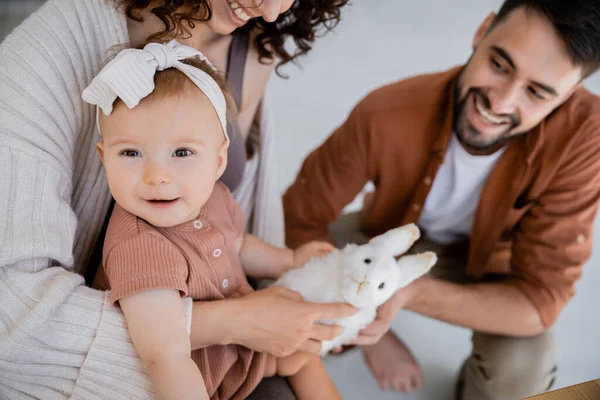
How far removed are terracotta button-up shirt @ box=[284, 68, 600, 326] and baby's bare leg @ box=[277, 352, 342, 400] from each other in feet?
1.50

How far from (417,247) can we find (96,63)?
965mm

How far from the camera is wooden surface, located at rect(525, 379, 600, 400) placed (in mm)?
679

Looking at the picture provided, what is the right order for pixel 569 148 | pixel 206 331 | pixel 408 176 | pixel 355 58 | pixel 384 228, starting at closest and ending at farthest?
pixel 206 331, pixel 569 148, pixel 408 176, pixel 384 228, pixel 355 58

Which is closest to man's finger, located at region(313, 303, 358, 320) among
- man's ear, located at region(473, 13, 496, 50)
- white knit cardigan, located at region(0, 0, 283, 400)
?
white knit cardigan, located at region(0, 0, 283, 400)

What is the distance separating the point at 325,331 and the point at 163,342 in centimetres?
29

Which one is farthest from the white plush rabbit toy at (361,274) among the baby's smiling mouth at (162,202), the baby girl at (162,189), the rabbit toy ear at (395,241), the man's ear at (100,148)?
the man's ear at (100,148)

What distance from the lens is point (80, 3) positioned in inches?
33.1

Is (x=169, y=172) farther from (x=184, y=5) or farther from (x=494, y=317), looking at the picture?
(x=494, y=317)

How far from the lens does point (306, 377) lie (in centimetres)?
98

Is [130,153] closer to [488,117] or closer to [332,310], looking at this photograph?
[332,310]

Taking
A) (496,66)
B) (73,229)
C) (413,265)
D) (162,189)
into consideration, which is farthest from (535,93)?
(73,229)

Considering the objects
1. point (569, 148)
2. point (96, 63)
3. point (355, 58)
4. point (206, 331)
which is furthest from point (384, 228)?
point (355, 58)

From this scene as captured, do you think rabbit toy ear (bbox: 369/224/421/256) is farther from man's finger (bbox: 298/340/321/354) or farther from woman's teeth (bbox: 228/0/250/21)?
woman's teeth (bbox: 228/0/250/21)

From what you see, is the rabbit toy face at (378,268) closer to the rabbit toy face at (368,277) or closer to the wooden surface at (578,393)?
the rabbit toy face at (368,277)
